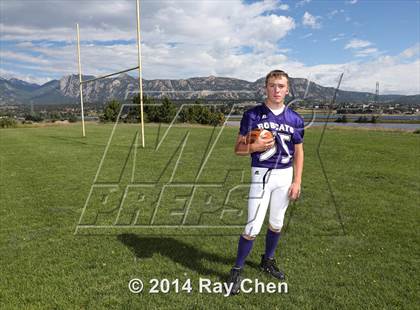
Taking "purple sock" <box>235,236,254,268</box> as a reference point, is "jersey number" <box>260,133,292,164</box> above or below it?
above

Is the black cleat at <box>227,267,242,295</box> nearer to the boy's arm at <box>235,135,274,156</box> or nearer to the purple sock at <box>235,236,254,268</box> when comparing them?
the purple sock at <box>235,236,254,268</box>

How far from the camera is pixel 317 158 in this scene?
569 inches

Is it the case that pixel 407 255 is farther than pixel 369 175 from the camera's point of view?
No

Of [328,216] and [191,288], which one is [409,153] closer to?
[328,216]

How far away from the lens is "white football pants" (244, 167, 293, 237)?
361 centimetres

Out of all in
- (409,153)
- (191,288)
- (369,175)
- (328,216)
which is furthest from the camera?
(409,153)

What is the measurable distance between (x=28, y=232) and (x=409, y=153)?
1657 centimetres

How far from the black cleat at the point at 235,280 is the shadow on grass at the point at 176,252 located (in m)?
0.28

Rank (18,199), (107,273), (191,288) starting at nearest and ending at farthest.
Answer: (191,288), (107,273), (18,199)

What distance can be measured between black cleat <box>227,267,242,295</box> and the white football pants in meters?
0.53

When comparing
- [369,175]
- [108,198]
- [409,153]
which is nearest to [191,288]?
[108,198]
